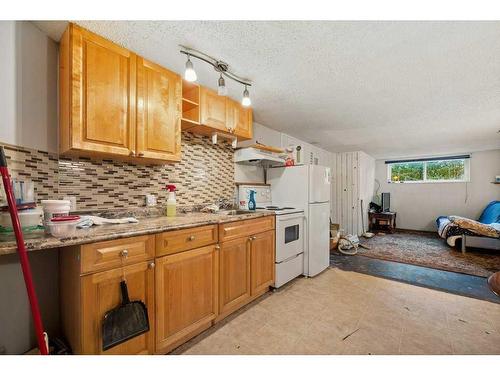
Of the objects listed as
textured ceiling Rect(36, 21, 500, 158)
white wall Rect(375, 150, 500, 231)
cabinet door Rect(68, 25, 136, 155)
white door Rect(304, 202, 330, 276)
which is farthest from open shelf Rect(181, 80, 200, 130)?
white wall Rect(375, 150, 500, 231)

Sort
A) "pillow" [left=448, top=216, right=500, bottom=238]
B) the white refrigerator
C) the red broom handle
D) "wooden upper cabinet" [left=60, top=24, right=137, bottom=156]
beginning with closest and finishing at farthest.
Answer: the red broom handle
"wooden upper cabinet" [left=60, top=24, right=137, bottom=156]
the white refrigerator
"pillow" [left=448, top=216, right=500, bottom=238]

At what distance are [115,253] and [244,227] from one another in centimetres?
106

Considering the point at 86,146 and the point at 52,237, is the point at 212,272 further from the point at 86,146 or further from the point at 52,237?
the point at 86,146

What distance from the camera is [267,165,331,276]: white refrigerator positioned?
9.06 ft

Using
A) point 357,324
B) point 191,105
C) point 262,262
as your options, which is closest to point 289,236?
point 262,262

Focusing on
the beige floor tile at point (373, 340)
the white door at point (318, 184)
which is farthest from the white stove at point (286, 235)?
the beige floor tile at point (373, 340)

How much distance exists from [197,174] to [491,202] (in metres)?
6.52

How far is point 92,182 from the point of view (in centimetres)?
163

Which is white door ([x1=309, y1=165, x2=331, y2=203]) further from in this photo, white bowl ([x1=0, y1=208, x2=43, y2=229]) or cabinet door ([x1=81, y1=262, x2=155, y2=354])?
white bowl ([x1=0, y1=208, x2=43, y2=229])

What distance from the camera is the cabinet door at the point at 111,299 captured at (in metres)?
1.08

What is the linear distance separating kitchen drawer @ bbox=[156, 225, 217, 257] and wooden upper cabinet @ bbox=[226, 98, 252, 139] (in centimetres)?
116

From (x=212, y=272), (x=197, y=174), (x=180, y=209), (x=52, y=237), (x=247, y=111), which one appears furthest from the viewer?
Result: (x=247, y=111)

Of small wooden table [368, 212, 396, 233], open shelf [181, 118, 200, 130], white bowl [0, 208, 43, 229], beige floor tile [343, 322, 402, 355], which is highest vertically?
open shelf [181, 118, 200, 130]
